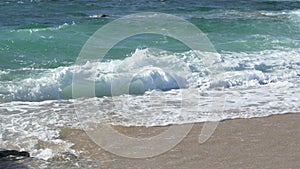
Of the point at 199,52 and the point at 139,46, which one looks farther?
the point at 139,46

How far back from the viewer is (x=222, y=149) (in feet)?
21.9

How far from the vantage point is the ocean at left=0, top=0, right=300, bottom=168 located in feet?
26.3

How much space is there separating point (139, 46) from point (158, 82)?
15.4 ft

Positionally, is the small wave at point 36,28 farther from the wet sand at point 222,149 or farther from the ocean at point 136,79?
the wet sand at point 222,149

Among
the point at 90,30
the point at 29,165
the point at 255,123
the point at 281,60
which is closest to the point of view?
the point at 29,165

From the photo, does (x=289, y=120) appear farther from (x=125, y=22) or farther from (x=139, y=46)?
(x=125, y=22)

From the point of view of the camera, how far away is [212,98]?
9.57 m

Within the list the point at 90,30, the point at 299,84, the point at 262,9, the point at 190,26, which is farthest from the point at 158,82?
the point at 262,9

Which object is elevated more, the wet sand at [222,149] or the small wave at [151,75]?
the small wave at [151,75]

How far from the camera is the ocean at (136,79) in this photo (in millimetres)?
8016

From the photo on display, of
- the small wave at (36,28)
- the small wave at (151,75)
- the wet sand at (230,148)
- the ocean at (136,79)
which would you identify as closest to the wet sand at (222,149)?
the wet sand at (230,148)

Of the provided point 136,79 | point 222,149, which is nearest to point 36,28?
point 136,79

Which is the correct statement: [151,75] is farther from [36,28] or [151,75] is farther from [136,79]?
[36,28]

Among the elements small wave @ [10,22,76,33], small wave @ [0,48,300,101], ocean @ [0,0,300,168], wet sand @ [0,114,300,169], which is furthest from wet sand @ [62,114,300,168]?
small wave @ [10,22,76,33]
